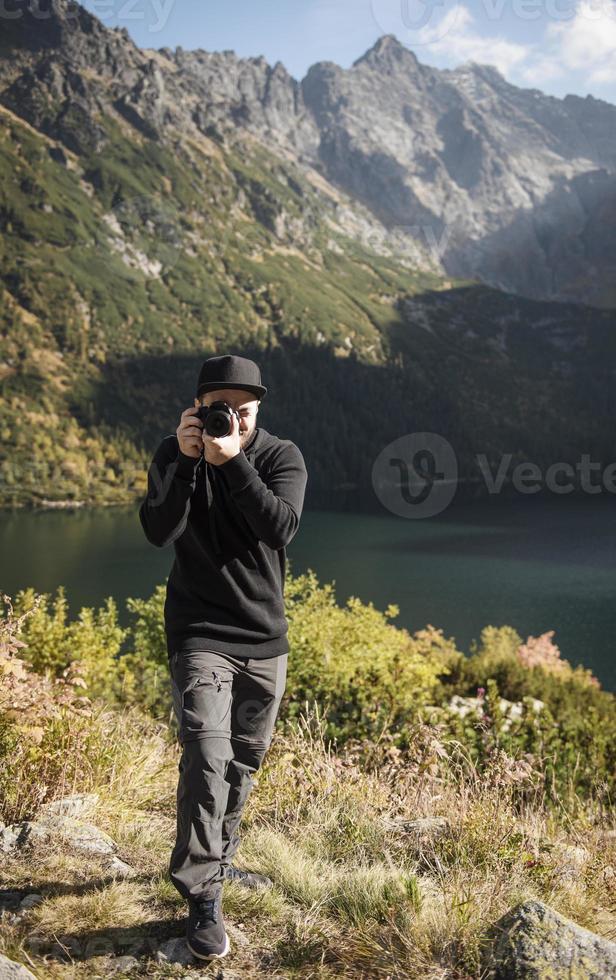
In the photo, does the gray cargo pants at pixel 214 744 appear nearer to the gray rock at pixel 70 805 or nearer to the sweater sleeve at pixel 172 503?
the sweater sleeve at pixel 172 503

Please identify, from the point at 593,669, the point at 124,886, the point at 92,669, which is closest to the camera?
the point at 124,886

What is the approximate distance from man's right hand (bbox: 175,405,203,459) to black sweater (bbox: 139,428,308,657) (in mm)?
43

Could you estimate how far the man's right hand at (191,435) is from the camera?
3012 millimetres

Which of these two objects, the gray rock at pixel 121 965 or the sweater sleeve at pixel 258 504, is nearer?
the gray rock at pixel 121 965

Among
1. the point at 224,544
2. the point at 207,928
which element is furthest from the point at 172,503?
the point at 207,928

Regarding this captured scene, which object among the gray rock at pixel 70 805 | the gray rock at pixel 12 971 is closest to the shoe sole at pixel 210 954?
the gray rock at pixel 12 971

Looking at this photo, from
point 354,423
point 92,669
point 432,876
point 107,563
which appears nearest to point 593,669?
point 92,669

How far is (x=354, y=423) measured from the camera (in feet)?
642

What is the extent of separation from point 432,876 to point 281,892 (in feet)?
2.42

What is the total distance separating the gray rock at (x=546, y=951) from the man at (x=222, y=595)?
3.63 ft

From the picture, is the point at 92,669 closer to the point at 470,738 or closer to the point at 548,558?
the point at 470,738

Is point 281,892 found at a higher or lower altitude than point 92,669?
higher

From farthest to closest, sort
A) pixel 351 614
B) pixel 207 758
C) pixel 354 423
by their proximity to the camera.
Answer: pixel 354 423, pixel 351 614, pixel 207 758

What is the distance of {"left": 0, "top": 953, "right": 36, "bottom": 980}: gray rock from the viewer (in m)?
2.23
